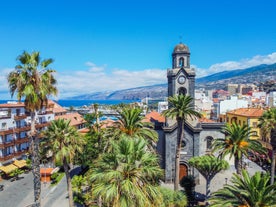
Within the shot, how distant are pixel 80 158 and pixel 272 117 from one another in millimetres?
30596

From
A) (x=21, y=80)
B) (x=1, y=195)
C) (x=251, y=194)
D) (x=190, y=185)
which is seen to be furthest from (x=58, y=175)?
(x=251, y=194)

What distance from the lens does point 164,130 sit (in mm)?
40906

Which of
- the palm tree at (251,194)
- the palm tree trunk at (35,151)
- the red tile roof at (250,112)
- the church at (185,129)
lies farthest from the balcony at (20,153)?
the red tile roof at (250,112)

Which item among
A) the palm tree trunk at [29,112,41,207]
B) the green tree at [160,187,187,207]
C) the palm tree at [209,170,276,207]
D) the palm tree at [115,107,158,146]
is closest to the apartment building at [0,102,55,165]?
the palm tree at [115,107,158,146]

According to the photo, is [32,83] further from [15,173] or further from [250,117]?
[250,117]

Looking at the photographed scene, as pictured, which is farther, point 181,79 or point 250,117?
point 250,117

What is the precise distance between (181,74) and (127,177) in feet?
94.7

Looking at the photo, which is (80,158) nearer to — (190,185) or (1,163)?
(1,163)

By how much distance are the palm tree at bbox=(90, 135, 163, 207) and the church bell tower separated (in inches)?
1027

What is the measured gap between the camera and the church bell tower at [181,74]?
41.5 meters

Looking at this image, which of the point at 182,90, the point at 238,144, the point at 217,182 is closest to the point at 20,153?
the point at 182,90

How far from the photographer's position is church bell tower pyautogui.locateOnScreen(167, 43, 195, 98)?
41.5m

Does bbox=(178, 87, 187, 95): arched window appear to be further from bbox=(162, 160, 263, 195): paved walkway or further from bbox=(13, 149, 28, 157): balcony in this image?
bbox=(13, 149, 28, 157): balcony

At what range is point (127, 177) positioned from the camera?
15.5m
